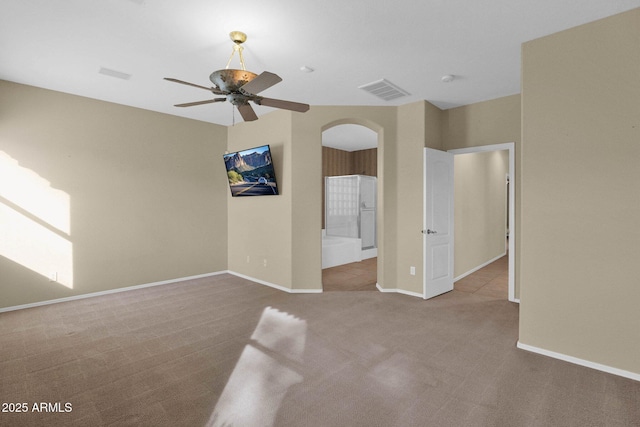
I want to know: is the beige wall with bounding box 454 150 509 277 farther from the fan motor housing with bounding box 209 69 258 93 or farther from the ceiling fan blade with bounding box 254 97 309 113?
the fan motor housing with bounding box 209 69 258 93

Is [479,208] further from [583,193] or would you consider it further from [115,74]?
[115,74]

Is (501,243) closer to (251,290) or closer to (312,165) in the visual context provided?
(312,165)

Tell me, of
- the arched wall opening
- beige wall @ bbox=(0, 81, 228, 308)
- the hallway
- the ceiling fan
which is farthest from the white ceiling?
the hallway

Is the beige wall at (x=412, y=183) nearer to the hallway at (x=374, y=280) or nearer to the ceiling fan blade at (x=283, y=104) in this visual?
the hallway at (x=374, y=280)

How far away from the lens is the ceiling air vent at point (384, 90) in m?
3.90

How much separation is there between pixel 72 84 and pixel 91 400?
3.84 metres

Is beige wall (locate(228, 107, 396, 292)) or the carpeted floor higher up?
beige wall (locate(228, 107, 396, 292))

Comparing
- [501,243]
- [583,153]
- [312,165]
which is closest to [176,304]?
[312,165]

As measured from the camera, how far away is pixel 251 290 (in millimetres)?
4922

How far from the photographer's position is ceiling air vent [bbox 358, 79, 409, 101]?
154 inches

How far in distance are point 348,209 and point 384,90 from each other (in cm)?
409

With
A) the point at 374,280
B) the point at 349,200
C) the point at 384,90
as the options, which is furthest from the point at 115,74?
the point at 349,200

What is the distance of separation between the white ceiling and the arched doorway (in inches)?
123

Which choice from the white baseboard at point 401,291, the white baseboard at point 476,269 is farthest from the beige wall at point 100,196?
the white baseboard at point 476,269
